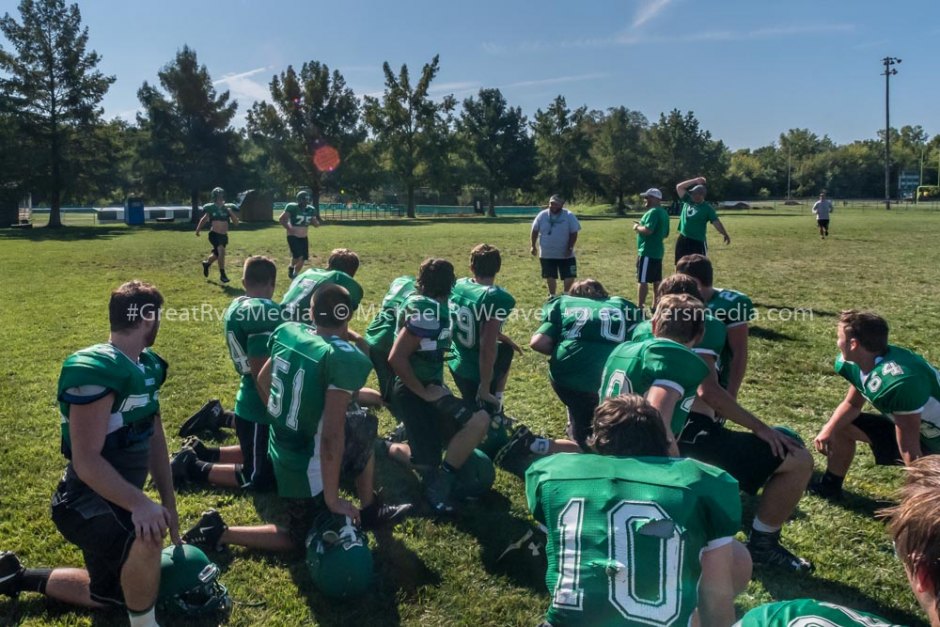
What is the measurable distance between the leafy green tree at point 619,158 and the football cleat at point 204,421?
6898 cm

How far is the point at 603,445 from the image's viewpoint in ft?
8.66

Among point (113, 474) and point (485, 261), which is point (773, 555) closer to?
point (485, 261)

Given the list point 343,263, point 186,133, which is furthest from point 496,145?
point 343,263

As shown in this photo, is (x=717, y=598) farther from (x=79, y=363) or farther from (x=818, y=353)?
(x=818, y=353)

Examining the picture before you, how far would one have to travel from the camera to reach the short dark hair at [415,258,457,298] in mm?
4934

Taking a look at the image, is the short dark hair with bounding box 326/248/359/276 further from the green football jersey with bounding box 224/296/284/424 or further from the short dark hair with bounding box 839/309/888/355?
the short dark hair with bounding box 839/309/888/355

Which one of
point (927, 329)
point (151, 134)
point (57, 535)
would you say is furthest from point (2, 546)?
point (151, 134)

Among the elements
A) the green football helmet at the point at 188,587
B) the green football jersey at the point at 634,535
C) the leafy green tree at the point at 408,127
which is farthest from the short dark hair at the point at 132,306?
the leafy green tree at the point at 408,127

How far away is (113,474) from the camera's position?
9.66 feet

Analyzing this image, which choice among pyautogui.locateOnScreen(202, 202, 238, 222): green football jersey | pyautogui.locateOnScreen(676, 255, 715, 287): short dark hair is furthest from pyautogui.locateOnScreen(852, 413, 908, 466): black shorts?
pyautogui.locateOnScreen(202, 202, 238, 222): green football jersey

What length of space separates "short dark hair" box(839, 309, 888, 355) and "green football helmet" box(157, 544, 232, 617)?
4.06m

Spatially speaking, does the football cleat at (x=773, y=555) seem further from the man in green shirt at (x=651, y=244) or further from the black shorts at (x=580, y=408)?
the man in green shirt at (x=651, y=244)

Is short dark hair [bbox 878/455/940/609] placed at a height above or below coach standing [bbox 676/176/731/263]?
below

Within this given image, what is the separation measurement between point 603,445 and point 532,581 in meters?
1.56
